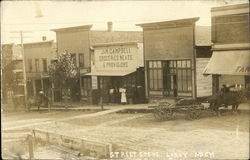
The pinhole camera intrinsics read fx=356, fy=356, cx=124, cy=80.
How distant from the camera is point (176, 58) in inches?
808

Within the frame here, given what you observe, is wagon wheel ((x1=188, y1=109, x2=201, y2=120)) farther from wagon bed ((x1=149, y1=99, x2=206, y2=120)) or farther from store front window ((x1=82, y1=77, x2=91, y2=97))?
store front window ((x1=82, y1=77, x2=91, y2=97))

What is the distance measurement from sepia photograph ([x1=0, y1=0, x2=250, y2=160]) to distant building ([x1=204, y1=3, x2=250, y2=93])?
46 mm

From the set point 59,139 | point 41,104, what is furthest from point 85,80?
point 59,139

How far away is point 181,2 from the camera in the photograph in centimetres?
1448

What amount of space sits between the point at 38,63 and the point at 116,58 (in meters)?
8.84

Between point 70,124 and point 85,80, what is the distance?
9.20 m

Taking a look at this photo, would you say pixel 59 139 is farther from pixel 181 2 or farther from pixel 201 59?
pixel 201 59

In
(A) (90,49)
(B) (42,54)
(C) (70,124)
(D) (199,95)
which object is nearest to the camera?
(C) (70,124)

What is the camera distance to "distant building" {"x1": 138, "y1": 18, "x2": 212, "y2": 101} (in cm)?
1973

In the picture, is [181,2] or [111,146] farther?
[181,2]

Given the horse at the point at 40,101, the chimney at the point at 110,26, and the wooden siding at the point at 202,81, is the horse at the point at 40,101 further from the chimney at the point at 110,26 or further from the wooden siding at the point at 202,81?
the wooden siding at the point at 202,81

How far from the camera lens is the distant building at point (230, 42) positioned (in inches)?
600

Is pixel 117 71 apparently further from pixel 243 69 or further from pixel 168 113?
pixel 243 69

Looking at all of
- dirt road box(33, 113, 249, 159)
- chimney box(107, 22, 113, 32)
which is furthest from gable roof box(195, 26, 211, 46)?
chimney box(107, 22, 113, 32)
